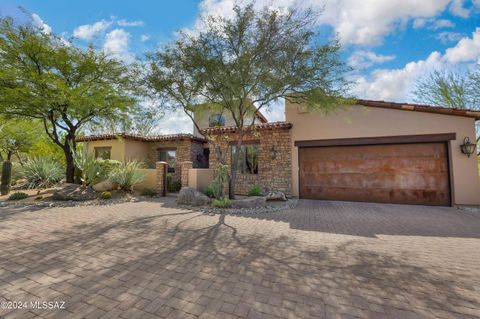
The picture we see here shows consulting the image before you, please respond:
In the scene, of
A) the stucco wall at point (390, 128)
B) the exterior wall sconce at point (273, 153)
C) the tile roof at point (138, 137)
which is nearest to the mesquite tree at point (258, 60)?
the stucco wall at point (390, 128)

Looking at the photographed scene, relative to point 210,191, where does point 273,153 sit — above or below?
above

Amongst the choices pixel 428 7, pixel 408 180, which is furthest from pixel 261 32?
pixel 408 180

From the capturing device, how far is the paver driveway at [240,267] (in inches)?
97.6

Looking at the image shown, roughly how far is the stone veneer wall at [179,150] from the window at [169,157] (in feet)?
0.82

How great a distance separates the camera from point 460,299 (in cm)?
267

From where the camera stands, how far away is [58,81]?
28.3 feet

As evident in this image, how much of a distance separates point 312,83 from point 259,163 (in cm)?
508

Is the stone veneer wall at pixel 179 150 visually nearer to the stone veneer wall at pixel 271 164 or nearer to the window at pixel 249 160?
the stone veneer wall at pixel 271 164

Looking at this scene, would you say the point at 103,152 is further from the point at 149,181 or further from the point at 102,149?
the point at 149,181

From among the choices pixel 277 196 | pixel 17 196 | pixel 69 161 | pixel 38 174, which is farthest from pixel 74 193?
pixel 277 196

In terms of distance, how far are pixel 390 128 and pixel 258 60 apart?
6925 mm

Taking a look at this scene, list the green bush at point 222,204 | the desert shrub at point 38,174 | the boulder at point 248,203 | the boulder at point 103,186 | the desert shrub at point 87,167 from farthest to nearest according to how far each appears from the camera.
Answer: the desert shrub at point 38,174
the boulder at point 103,186
the desert shrub at point 87,167
the boulder at point 248,203
the green bush at point 222,204

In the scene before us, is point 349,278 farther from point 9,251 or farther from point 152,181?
point 152,181

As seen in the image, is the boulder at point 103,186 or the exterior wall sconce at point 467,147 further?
the boulder at point 103,186
